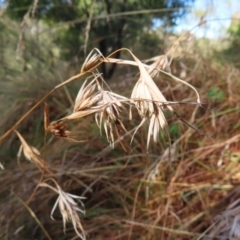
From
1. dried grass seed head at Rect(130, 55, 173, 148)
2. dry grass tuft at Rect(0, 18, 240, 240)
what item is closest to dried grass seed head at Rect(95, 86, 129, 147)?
dried grass seed head at Rect(130, 55, 173, 148)

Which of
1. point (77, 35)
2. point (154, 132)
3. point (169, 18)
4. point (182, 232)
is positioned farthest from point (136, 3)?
point (154, 132)

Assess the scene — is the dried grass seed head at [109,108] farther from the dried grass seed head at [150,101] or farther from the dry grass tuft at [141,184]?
the dry grass tuft at [141,184]

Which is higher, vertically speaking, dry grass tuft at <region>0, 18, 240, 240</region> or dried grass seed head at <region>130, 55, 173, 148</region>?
dried grass seed head at <region>130, 55, 173, 148</region>

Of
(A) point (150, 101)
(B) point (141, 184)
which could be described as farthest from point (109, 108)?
(B) point (141, 184)

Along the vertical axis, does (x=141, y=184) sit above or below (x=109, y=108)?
below

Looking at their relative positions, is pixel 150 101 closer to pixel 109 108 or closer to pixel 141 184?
pixel 109 108

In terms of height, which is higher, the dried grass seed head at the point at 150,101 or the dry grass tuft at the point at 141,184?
the dried grass seed head at the point at 150,101

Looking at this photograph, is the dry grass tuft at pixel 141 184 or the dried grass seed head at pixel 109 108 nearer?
the dried grass seed head at pixel 109 108

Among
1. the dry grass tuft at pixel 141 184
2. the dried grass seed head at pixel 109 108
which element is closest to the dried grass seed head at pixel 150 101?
the dried grass seed head at pixel 109 108

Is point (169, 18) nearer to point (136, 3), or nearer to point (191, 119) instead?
point (136, 3)

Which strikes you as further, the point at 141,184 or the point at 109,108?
the point at 141,184

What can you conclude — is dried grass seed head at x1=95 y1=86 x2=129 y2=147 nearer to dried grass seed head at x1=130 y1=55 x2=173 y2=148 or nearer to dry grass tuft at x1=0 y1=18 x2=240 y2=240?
dried grass seed head at x1=130 y1=55 x2=173 y2=148
